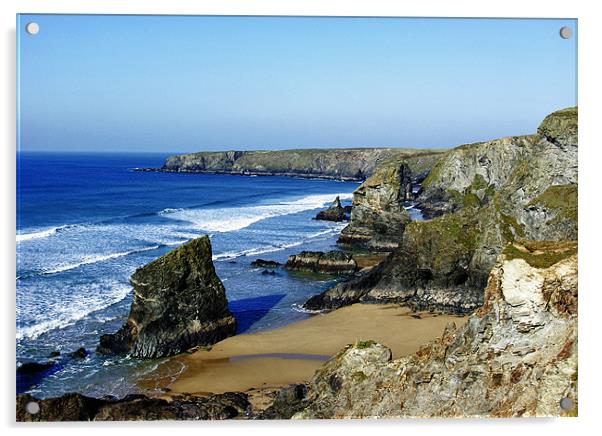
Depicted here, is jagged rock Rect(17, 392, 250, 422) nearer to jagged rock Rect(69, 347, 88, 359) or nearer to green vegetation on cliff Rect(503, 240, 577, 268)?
jagged rock Rect(69, 347, 88, 359)

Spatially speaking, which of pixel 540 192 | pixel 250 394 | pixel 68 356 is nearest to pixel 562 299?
→ pixel 250 394

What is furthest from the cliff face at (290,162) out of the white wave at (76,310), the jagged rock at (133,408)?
the jagged rock at (133,408)

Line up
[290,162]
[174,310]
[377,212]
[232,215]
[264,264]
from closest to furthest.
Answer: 1. [174,310]
2. [264,264]
3. [377,212]
4. [232,215]
5. [290,162]

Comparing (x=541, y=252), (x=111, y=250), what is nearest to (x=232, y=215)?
(x=111, y=250)

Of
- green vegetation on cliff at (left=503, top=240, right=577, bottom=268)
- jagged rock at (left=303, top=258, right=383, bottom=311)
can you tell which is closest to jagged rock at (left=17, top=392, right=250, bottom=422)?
green vegetation on cliff at (left=503, top=240, right=577, bottom=268)

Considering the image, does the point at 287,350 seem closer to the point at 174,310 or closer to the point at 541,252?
the point at 174,310
